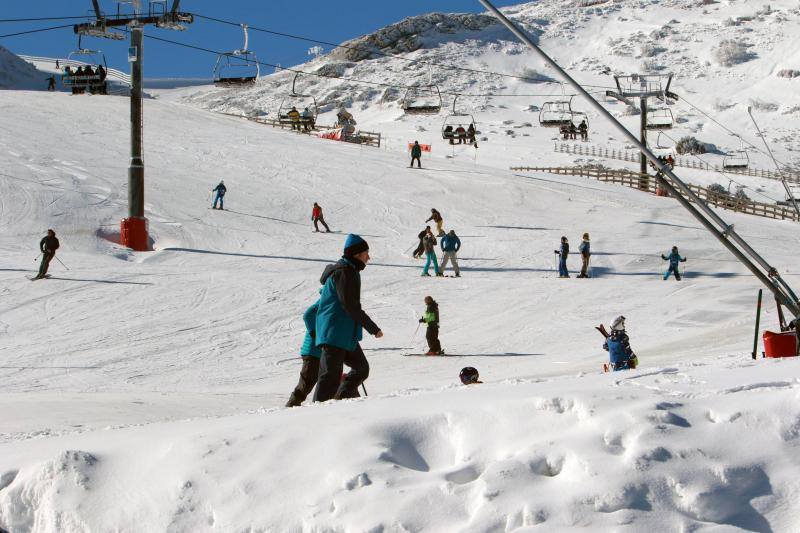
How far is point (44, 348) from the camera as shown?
49.6 ft

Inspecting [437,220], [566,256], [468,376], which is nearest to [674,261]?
[566,256]

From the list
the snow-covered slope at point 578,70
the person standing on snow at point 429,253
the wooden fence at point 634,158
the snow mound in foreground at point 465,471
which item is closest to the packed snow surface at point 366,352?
the snow mound in foreground at point 465,471

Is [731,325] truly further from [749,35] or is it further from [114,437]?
[749,35]

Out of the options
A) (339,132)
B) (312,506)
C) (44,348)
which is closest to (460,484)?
(312,506)

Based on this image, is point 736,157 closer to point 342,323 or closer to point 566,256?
point 566,256

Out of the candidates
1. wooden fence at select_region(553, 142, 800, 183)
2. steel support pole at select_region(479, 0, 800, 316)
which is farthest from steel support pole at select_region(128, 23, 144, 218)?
wooden fence at select_region(553, 142, 800, 183)

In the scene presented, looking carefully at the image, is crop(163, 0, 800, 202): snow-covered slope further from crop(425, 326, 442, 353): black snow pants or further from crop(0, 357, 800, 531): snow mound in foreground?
crop(0, 357, 800, 531): snow mound in foreground

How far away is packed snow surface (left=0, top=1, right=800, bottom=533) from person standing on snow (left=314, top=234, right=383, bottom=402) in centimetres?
60

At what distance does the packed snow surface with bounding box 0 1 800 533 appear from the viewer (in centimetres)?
398

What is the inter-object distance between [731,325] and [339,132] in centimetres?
3617

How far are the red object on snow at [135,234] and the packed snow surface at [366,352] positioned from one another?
0.33 meters

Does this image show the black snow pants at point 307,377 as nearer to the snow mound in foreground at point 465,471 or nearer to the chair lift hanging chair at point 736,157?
the snow mound in foreground at point 465,471

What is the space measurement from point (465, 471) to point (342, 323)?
2.54 meters

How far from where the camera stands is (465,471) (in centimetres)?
407
